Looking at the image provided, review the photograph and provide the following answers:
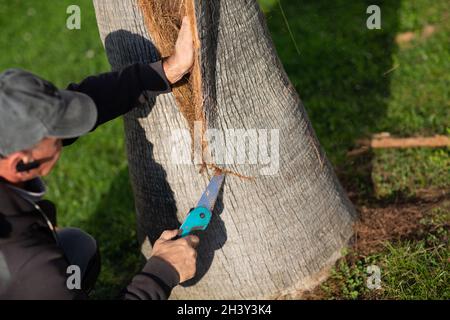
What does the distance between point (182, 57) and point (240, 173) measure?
738 millimetres

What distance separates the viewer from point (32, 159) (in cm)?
256

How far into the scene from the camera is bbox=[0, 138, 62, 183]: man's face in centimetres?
253

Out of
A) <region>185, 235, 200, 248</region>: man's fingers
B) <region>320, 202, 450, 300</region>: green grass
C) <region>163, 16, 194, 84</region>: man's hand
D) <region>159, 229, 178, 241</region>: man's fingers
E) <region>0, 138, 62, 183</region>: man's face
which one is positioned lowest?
<region>320, 202, 450, 300</region>: green grass

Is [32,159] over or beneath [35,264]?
over

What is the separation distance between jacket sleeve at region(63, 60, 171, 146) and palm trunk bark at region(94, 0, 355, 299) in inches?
5.9

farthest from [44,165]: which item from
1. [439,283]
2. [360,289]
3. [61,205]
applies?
[61,205]

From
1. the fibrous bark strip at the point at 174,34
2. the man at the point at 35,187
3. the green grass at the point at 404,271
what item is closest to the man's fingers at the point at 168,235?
the man at the point at 35,187

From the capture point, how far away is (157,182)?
11.5 feet

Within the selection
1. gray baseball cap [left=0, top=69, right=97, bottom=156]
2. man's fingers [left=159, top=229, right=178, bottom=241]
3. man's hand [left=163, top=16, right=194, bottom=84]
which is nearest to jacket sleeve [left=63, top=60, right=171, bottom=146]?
man's hand [left=163, top=16, right=194, bottom=84]

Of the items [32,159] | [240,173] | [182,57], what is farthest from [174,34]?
[32,159]

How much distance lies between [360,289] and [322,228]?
0.43 meters

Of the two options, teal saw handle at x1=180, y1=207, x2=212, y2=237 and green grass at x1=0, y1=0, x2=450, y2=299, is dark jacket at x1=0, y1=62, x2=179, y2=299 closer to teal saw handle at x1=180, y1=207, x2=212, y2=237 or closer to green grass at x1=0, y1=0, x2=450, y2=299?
teal saw handle at x1=180, y1=207, x2=212, y2=237

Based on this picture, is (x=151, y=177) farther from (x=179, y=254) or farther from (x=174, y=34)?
(x=174, y=34)

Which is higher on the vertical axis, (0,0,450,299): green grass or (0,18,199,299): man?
(0,18,199,299): man
